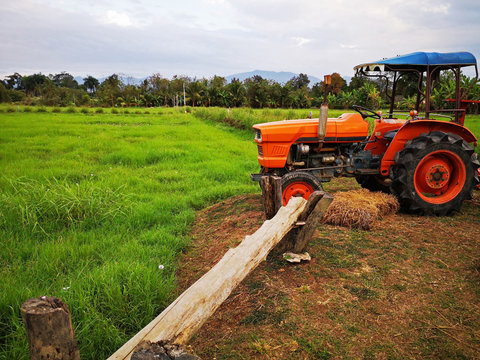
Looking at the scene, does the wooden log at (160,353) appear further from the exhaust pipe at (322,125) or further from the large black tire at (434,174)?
the large black tire at (434,174)

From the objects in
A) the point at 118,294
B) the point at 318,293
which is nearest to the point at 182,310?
the point at 118,294

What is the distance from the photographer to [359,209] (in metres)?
3.59

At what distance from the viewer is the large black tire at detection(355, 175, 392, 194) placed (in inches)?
181

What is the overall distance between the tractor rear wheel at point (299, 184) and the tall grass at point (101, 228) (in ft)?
4.54

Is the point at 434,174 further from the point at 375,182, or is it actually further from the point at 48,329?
the point at 48,329

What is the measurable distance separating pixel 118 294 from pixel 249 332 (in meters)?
1.01

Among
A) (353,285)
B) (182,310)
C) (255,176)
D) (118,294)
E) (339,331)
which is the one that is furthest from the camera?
(255,176)

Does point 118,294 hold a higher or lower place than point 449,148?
lower

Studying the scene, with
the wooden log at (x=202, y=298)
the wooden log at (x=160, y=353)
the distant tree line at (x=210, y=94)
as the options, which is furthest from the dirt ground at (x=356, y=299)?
the distant tree line at (x=210, y=94)

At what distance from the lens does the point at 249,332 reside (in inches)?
78.9

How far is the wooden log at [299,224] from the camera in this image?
2738 mm

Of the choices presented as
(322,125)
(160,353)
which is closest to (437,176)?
(322,125)

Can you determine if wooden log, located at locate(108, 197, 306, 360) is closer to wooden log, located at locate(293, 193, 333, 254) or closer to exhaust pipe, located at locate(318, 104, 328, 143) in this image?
wooden log, located at locate(293, 193, 333, 254)

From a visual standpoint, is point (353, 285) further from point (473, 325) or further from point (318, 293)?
point (473, 325)
